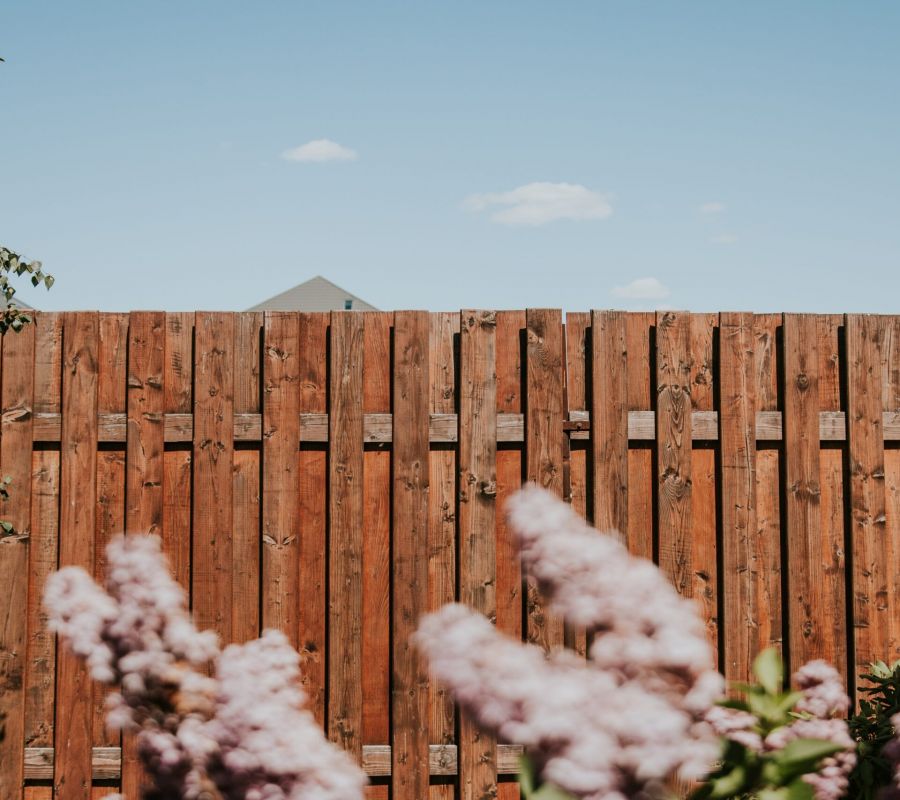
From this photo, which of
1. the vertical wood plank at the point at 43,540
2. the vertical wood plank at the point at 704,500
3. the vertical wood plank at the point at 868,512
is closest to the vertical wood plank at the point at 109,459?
the vertical wood plank at the point at 43,540

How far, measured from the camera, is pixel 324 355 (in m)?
2.98

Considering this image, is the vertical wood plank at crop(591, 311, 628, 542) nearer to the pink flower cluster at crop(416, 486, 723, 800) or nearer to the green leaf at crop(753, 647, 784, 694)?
the green leaf at crop(753, 647, 784, 694)

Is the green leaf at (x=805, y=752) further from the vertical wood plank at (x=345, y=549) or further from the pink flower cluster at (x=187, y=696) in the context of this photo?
the vertical wood plank at (x=345, y=549)

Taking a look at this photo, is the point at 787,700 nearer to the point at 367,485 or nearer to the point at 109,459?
the point at 367,485

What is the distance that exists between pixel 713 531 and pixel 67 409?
2379mm

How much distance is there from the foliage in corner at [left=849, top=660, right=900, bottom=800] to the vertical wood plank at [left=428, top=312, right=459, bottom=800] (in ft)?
→ 4.26

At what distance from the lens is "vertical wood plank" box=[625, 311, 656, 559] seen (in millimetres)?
2994

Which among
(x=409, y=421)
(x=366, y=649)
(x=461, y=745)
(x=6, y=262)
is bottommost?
(x=461, y=745)

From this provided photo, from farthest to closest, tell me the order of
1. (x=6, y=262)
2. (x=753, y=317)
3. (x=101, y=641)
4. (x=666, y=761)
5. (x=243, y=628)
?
(x=753, y=317) < (x=243, y=628) < (x=6, y=262) < (x=101, y=641) < (x=666, y=761)

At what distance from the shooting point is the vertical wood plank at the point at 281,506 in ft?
9.50

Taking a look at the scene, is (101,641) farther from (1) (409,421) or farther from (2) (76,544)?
(2) (76,544)

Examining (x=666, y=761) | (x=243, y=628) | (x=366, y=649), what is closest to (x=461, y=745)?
(x=366, y=649)

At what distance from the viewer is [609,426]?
9.79 ft

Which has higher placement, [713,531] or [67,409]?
[67,409]
